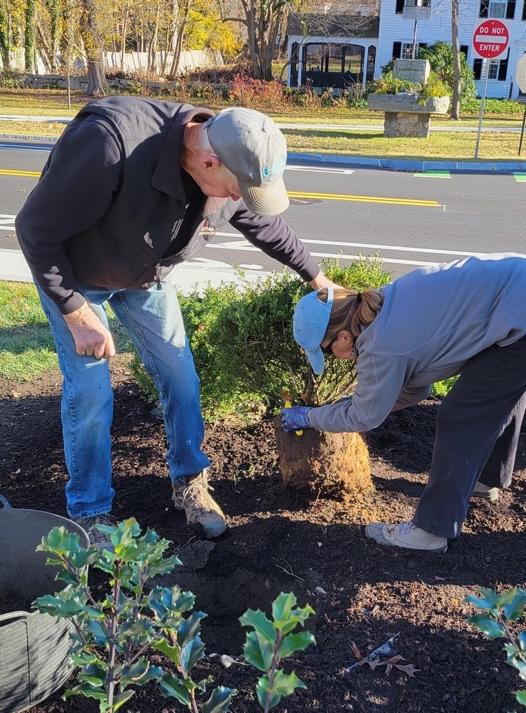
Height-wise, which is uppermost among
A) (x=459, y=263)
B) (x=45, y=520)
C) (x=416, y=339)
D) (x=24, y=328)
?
(x=459, y=263)

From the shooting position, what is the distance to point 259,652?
55.5 inches

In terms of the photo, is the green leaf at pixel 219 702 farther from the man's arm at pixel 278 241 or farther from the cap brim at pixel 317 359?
the man's arm at pixel 278 241

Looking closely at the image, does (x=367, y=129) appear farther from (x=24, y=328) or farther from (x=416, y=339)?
(x=416, y=339)

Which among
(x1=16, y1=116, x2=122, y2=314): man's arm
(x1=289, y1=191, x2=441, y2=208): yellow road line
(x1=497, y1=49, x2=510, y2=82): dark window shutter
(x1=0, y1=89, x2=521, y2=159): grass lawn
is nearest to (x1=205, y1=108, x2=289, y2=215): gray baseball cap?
(x1=16, y1=116, x2=122, y2=314): man's arm

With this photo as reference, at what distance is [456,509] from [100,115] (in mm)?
1930

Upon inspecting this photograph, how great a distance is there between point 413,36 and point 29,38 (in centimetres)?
1852

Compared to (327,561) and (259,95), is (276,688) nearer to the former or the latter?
(327,561)

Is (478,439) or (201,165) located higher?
(201,165)

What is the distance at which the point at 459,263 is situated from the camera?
2.84 m

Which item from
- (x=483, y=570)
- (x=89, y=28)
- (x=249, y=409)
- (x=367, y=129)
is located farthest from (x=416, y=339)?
(x=89, y=28)

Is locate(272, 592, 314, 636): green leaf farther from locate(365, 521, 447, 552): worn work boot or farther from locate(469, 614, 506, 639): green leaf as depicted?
locate(365, 521, 447, 552): worn work boot

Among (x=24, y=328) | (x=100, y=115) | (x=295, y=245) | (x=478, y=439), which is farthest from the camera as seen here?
(x=24, y=328)

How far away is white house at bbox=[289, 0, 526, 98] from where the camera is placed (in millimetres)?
36531

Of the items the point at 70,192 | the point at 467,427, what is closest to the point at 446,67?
the point at 467,427
